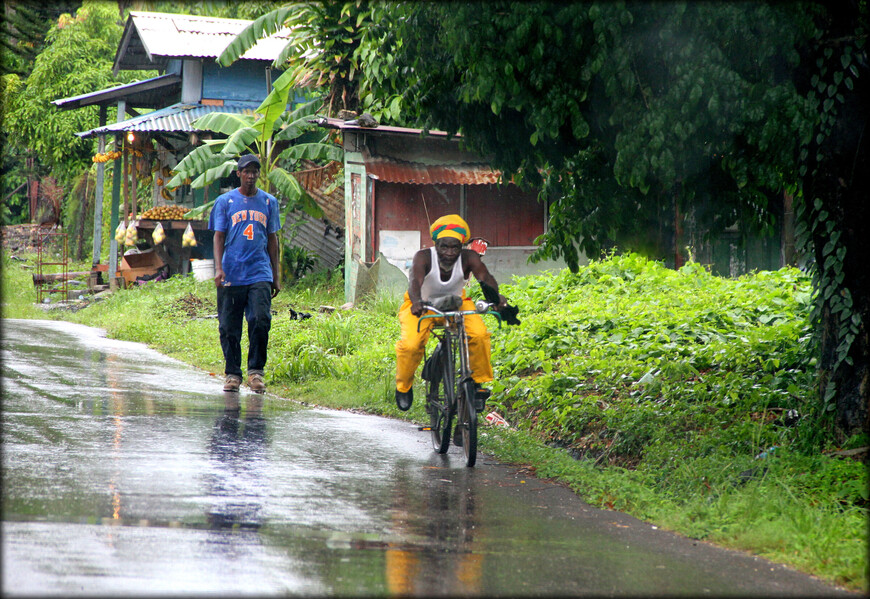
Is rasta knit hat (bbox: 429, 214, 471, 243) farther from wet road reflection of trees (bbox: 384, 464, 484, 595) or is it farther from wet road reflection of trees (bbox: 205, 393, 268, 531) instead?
wet road reflection of trees (bbox: 205, 393, 268, 531)

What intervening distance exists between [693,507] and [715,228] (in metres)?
2.46

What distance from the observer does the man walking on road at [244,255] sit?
358 inches

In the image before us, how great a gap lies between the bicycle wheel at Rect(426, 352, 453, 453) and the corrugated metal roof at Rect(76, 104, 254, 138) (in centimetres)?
1581

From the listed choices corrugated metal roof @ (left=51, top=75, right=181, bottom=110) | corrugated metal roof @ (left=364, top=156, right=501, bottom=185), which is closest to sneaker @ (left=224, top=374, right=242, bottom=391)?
corrugated metal roof @ (left=364, top=156, right=501, bottom=185)

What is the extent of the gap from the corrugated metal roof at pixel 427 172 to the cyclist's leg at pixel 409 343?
9672 mm

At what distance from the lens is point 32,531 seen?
4207 mm

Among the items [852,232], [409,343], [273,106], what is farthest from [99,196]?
[852,232]

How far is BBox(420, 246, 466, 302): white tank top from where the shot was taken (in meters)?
7.29

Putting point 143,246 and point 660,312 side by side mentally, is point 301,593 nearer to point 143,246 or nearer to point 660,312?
point 660,312

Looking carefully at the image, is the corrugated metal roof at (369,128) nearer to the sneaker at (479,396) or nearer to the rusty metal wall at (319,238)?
the rusty metal wall at (319,238)

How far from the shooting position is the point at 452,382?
279 inches

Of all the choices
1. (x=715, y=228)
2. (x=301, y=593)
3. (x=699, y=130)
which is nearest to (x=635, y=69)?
(x=699, y=130)

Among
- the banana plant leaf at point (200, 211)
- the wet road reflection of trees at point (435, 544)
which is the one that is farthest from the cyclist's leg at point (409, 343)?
the banana plant leaf at point (200, 211)

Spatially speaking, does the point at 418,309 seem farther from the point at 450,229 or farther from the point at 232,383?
the point at 232,383
